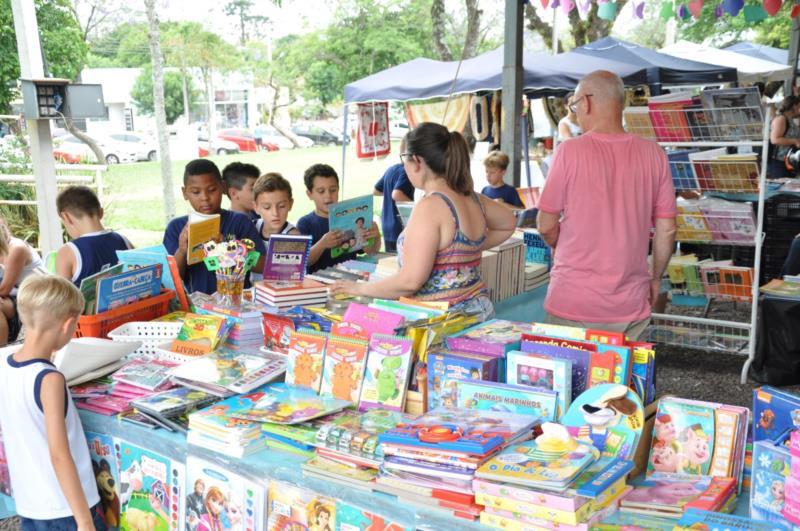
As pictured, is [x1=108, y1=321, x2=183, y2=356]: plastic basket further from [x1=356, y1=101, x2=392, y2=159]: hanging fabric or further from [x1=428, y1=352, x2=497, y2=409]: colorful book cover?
[x1=356, y1=101, x2=392, y2=159]: hanging fabric

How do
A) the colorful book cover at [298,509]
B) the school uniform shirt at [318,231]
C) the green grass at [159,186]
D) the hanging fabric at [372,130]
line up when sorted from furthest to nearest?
the green grass at [159,186] < the hanging fabric at [372,130] < the school uniform shirt at [318,231] < the colorful book cover at [298,509]

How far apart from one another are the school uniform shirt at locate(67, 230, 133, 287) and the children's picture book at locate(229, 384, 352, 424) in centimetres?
142

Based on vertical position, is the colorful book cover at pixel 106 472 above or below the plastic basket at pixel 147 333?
below

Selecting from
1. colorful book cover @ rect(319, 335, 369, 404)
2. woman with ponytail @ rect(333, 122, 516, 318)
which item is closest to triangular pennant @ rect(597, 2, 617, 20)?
woman with ponytail @ rect(333, 122, 516, 318)

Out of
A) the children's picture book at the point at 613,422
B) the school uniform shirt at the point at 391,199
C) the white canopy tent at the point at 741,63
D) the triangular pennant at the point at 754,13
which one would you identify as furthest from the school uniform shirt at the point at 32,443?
the white canopy tent at the point at 741,63

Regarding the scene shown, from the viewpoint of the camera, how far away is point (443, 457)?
1715 mm

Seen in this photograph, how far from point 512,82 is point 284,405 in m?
4.72

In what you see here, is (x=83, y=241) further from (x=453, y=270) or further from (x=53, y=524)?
(x=453, y=270)

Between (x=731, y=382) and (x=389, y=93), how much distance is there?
4.03 meters

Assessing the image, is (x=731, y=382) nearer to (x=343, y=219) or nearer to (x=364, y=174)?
(x=343, y=219)

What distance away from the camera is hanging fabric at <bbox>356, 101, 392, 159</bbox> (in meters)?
8.38

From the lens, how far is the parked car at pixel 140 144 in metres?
28.4

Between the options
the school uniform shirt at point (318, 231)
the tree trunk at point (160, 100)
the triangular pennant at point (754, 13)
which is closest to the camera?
the school uniform shirt at point (318, 231)

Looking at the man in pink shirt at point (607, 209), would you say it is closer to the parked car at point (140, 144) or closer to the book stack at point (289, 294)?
the book stack at point (289, 294)
